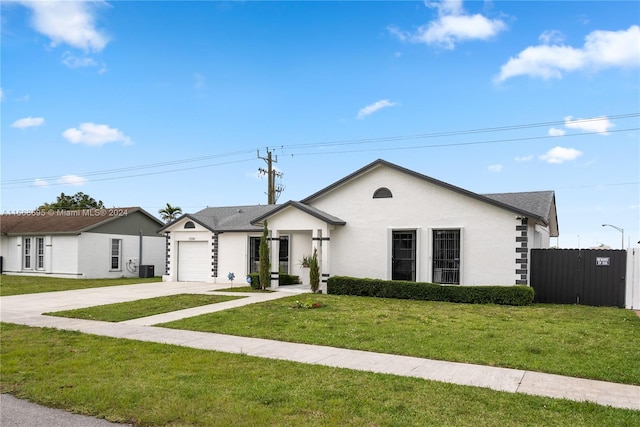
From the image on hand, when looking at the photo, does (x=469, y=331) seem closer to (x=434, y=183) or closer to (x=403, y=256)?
(x=403, y=256)

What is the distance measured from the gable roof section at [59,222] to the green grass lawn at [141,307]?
14337mm

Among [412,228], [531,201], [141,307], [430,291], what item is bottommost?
[141,307]

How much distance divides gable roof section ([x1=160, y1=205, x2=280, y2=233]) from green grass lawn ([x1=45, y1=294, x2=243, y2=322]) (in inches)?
269

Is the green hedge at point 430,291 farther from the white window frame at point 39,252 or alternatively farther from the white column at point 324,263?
the white window frame at point 39,252

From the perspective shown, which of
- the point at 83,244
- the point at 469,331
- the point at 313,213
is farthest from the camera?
the point at 83,244

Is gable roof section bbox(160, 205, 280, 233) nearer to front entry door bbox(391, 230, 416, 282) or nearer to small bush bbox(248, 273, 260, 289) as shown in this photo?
small bush bbox(248, 273, 260, 289)

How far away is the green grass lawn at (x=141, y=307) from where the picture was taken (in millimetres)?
12305

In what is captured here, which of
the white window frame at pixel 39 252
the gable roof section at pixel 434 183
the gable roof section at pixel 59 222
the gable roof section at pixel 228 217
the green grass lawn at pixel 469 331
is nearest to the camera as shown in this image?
the green grass lawn at pixel 469 331

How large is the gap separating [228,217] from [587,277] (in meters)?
17.7

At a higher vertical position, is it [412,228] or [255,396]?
[412,228]

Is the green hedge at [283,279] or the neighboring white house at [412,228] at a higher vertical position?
the neighboring white house at [412,228]

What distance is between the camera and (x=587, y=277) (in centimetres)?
1573

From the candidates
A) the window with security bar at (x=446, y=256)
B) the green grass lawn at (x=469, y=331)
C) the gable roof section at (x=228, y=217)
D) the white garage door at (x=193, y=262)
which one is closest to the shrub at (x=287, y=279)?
the gable roof section at (x=228, y=217)

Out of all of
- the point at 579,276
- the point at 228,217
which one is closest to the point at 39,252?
the point at 228,217
